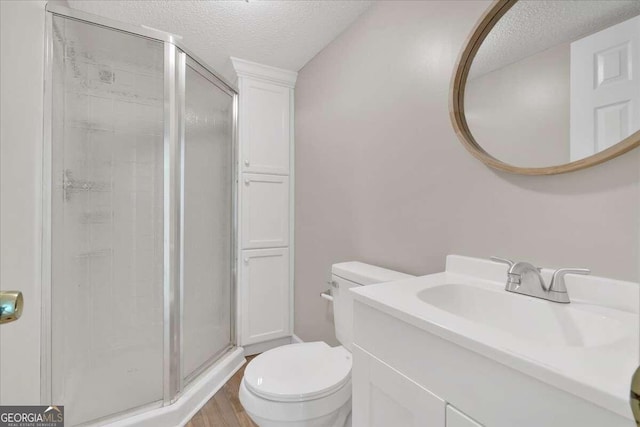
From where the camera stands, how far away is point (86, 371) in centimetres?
137

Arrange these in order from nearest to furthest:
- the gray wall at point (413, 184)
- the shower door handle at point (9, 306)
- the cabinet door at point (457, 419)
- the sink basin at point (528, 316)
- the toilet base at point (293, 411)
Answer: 1. the shower door handle at point (9, 306)
2. the cabinet door at point (457, 419)
3. the sink basin at point (528, 316)
4. the gray wall at point (413, 184)
5. the toilet base at point (293, 411)

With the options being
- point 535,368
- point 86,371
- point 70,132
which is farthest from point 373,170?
point 86,371

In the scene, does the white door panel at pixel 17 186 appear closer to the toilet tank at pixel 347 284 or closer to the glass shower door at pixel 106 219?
the glass shower door at pixel 106 219

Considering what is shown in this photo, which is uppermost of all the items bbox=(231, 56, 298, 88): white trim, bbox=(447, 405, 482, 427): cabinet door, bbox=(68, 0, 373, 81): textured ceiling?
bbox=(68, 0, 373, 81): textured ceiling

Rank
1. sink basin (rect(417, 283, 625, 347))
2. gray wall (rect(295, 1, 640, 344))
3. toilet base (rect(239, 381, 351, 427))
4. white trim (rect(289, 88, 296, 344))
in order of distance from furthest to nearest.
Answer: white trim (rect(289, 88, 296, 344)) → toilet base (rect(239, 381, 351, 427)) → gray wall (rect(295, 1, 640, 344)) → sink basin (rect(417, 283, 625, 347))

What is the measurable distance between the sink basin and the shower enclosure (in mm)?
1332

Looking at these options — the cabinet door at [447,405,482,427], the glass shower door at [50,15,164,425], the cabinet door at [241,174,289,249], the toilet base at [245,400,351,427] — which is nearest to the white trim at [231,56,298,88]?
the glass shower door at [50,15,164,425]

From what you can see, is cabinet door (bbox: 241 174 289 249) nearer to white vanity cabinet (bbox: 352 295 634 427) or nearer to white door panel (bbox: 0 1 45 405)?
white door panel (bbox: 0 1 45 405)

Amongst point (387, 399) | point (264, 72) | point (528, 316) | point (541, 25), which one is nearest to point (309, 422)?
point (387, 399)

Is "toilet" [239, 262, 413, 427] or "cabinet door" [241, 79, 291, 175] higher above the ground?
"cabinet door" [241, 79, 291, 175]

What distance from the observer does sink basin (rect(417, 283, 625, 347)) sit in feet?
1.98

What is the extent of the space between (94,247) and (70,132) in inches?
22.2

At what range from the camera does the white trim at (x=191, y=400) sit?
1281 mm

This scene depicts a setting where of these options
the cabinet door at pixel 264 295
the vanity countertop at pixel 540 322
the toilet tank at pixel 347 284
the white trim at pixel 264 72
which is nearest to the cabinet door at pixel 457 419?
the vanity countertop at pixel 540 322
